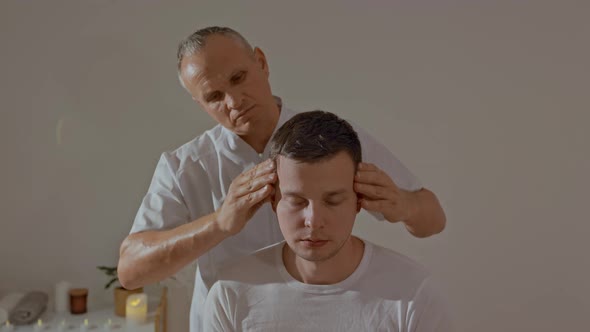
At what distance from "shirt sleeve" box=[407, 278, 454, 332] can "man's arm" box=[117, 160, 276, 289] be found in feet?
1.26

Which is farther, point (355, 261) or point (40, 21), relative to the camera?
point (40, 21)

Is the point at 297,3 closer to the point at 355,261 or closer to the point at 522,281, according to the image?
the point at 522,281

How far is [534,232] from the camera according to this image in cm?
333

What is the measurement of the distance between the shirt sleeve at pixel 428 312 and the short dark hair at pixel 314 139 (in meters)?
0.31

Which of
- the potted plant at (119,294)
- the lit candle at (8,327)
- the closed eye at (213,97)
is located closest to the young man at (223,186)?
the closed eye at (213,97)

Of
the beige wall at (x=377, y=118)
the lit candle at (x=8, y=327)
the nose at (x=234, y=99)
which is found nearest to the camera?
the nose at (x=234, y=99)

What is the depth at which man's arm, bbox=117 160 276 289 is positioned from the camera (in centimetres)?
148

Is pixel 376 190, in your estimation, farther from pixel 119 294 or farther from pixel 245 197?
pixel 119 294

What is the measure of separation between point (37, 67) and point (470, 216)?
1.99 meters

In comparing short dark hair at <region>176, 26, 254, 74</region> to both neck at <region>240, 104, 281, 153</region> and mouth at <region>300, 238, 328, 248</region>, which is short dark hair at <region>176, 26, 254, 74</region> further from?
mouth at <region>300, 238, 328, 248</region>

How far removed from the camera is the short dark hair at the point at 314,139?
1.48 metres

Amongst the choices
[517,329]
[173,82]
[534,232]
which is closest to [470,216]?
[534,232]

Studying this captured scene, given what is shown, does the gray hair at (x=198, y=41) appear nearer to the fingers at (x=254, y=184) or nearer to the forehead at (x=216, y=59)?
the forehead at (x=216, y=59)

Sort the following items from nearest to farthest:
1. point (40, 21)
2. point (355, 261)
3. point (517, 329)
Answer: point (355, 261) → point (40, 21) → point (517, 329)
